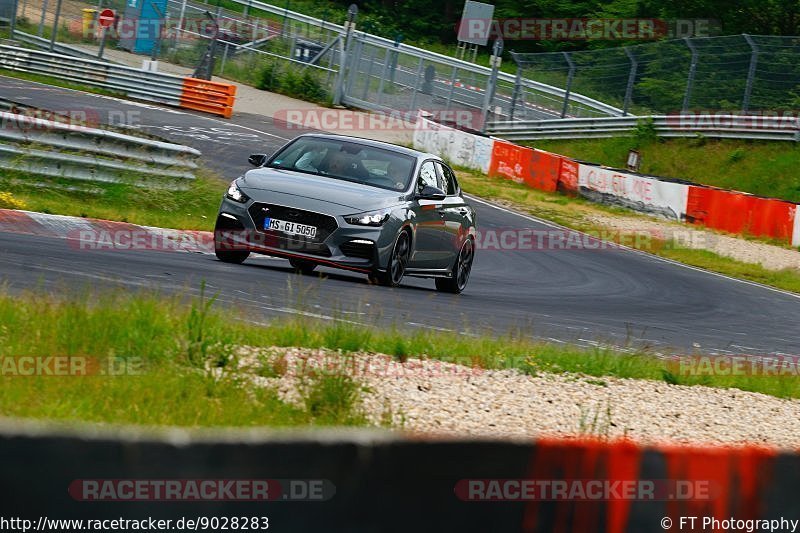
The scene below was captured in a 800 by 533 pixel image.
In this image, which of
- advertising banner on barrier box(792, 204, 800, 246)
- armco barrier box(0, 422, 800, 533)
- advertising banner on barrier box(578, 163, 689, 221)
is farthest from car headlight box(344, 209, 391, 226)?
advertising banner on barrier box(578, 163, 689, 221)

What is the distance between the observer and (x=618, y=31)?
180ft

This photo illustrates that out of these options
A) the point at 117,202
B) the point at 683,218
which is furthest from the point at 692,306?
the point at 683,218

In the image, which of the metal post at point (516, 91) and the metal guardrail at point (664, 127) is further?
the metal post at point (516, 91)

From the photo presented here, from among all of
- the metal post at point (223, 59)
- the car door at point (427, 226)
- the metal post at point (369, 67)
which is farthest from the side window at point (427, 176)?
the metal post at point (223, 59)

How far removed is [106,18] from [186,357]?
35248mm

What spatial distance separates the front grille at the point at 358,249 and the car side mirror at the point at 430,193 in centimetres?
128

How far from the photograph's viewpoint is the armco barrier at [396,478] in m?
3.53

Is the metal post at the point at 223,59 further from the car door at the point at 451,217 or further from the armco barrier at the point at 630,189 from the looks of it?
the car door at the point at 451,217

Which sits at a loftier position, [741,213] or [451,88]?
[451,88]

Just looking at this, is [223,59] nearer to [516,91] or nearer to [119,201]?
[516,91]

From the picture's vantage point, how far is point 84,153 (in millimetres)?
17094

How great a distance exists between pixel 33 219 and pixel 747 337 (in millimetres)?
8515

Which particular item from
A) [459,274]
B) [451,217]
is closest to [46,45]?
[459,274]

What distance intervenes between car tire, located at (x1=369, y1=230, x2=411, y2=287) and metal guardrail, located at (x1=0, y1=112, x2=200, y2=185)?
17.9 feet
